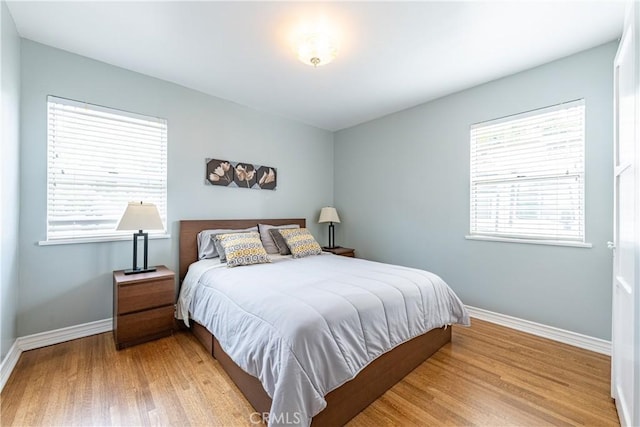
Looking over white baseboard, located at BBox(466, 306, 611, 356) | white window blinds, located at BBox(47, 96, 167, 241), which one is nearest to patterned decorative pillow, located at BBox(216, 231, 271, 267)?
white window blinds, located at BBox(47, 96, 167, 241)

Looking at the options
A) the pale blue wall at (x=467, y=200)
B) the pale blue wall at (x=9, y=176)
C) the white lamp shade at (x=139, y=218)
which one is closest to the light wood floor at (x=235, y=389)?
the pale blue wall at (x=9, y=176)

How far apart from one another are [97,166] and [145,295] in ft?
4.35

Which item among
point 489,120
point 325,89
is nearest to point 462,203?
point 489,120

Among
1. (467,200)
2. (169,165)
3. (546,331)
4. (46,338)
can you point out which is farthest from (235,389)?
(467,200)

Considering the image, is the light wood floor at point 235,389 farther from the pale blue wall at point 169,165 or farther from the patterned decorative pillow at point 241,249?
the patterned decorative pillow at point 241,249

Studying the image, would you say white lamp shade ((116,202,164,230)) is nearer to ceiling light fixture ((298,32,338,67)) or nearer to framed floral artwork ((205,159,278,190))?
framed floral artwork ((205,159,278,190))

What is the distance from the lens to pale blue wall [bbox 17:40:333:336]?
2268 millimetres

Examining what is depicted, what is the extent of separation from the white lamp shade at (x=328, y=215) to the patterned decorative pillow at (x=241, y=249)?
5.07ft

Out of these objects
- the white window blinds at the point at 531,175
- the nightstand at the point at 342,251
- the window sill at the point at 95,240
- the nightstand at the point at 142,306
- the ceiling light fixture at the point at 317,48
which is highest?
the ceiling light fixture at the point at 317,48

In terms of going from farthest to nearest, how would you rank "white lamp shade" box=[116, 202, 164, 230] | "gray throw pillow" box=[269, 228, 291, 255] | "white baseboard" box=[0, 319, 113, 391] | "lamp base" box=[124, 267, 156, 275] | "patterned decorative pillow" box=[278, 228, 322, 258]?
"gray throw pillow" box=[269, 228, 291, 255] → "patterned decorative pillow" box=[278, 228, 322, 258] → "lamp base" box=[124, 267, 156, 275] → "white lamp shade" box=[116, 202, 164, 230] → "white baseboard" box=[0, 319, 113, 391]

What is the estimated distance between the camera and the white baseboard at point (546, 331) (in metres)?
2.28

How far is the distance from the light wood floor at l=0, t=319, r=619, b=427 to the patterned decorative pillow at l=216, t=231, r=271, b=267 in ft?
2.69

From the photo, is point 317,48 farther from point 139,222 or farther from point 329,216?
point 329,216

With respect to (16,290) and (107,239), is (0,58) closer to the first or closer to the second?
(107,239)
